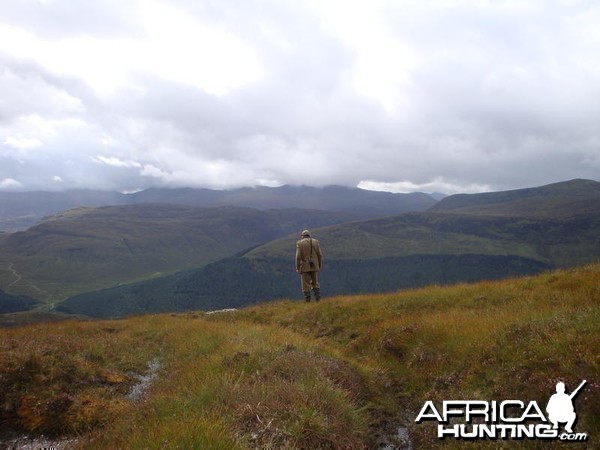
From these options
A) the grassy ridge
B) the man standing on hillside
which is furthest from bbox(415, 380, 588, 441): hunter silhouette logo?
the man standing on hillside

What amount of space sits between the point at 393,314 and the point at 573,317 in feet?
23.6

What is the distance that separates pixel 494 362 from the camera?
8.53 metres

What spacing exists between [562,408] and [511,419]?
2.57 feet

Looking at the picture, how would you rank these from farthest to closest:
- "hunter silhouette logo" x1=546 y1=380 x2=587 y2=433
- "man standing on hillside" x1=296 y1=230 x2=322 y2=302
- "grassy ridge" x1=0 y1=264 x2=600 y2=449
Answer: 1. "man standing on hillside" x1=296 y1=230 x2=322 y2=302
2. "grassy ridge" x1=0 y1=264 x2=600 y2=449
3. "hunter silhouette logo" x1=546 y1=380 x2=587 y2=433

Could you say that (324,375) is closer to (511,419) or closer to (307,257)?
(511,419)

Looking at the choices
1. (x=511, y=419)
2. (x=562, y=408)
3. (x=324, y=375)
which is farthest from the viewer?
(x=324, y=375)

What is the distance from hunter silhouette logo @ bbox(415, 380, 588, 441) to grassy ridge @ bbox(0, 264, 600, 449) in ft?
0.70

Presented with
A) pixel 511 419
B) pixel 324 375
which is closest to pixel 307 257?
pixel 324 375

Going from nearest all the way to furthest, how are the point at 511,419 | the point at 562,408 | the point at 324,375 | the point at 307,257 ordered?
the point at 562,408
the point at 511,419
the point at 324,375
the point at 307,257

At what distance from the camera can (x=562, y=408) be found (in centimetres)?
600

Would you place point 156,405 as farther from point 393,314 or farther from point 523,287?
point 523,287

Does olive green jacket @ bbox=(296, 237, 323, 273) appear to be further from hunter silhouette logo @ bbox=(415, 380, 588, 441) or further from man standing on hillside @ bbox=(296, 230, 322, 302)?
hunter silhouette logo @ bbox=(415, 380, 588, 441)

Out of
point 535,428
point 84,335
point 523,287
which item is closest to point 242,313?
point 84,335

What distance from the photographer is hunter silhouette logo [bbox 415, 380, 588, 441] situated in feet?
19.4
